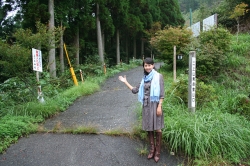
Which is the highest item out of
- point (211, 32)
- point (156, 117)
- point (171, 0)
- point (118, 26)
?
point (171, 0)

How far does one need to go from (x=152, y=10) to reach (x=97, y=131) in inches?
838

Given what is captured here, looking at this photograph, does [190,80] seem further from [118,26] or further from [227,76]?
[118,26]

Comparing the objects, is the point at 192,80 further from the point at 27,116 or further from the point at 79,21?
the point at 79,21

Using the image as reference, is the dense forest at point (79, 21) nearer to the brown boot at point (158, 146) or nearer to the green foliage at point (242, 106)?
the brown boot at point (158, 146)

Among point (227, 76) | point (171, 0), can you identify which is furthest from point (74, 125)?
point (171, 0)

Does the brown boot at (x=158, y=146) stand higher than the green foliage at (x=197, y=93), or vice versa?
the green foliage at (x=197, y=93)

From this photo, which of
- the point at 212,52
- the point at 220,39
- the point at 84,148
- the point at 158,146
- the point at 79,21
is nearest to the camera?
the point at 158,146

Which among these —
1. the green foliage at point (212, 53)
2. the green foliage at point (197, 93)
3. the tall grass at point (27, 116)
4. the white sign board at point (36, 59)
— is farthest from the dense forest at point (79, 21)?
the green foliage at point (212, 53)

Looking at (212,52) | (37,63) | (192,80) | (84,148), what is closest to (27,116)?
(37,63)

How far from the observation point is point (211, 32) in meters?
8.19

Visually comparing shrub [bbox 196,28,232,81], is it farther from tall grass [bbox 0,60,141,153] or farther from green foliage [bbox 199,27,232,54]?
tall grass [bbox 0,60,141,153]

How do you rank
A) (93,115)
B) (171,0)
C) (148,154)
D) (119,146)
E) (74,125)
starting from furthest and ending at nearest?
(171,0)
(93,115)
(74,125)
(119,146)
(148,154)

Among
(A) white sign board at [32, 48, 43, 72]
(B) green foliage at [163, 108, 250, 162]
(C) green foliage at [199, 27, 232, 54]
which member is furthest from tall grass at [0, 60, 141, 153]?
(C) green foliage at [199, 27, 232, 54]

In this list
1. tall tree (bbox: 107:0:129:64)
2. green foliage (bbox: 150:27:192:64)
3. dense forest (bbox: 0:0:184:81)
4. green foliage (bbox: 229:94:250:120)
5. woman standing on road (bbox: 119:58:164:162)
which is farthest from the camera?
tall tree (bbox: 107:0:129:64)
